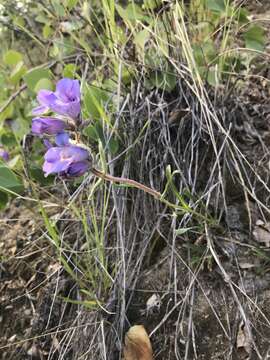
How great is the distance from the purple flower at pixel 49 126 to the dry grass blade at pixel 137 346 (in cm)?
46

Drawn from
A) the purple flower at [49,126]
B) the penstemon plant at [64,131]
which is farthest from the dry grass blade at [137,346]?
the purple flower at [49,126]

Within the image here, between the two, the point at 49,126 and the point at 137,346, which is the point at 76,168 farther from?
the point at 137,346

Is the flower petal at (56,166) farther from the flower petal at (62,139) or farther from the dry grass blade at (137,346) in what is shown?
the dry grass blade at (137,346)

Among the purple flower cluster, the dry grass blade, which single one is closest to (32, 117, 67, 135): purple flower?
the purple flower cluster

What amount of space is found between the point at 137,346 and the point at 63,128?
1.55ft

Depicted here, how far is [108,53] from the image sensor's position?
1481 millimetres

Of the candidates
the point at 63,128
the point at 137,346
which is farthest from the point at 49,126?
the point at 137,346

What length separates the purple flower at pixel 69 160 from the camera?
992mm

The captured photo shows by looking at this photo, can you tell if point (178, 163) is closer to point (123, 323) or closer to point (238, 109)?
point (238, 109)

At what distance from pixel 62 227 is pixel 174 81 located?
1.50 ft

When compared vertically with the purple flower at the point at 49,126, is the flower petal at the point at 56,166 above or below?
below

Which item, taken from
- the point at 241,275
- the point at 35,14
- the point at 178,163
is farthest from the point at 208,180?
the point at 35,14

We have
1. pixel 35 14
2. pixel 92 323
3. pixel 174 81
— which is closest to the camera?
pixel 92 323

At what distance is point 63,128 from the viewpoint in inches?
41.5
